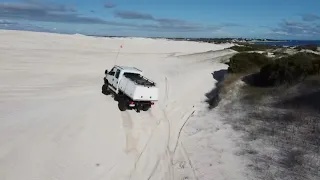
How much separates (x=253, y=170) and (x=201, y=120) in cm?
724

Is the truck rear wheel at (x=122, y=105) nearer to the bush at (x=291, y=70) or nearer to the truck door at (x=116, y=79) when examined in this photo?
the truck door at (x=116, y=79)

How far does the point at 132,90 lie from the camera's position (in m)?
19.3

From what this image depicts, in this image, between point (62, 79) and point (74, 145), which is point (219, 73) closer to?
point (62, 79)

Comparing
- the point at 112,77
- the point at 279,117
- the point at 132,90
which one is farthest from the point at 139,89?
the point at 279,117

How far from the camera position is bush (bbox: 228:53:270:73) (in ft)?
108

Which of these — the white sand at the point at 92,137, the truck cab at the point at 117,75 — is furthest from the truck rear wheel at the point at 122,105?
the truck cab at the point at 117,75

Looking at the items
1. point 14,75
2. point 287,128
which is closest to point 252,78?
point 287,128

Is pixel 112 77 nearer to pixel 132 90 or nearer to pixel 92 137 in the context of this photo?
pixel 132 90

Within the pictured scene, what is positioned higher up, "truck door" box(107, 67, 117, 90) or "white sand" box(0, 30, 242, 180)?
"truck door" box(107, 67, 117, 90)

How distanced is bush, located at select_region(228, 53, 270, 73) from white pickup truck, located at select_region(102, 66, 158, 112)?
13551 mm

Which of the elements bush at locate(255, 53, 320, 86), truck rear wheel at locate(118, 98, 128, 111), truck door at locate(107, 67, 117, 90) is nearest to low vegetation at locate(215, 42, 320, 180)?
bush at locate(255, 53, 320, 86)

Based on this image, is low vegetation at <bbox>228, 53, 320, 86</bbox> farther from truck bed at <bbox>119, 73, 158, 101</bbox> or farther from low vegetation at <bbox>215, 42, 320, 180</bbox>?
truck bed at <bbox>119, 73, 158, 101</bbox>

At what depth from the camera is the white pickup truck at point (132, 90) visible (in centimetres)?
1925

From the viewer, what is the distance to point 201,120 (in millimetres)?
19344
